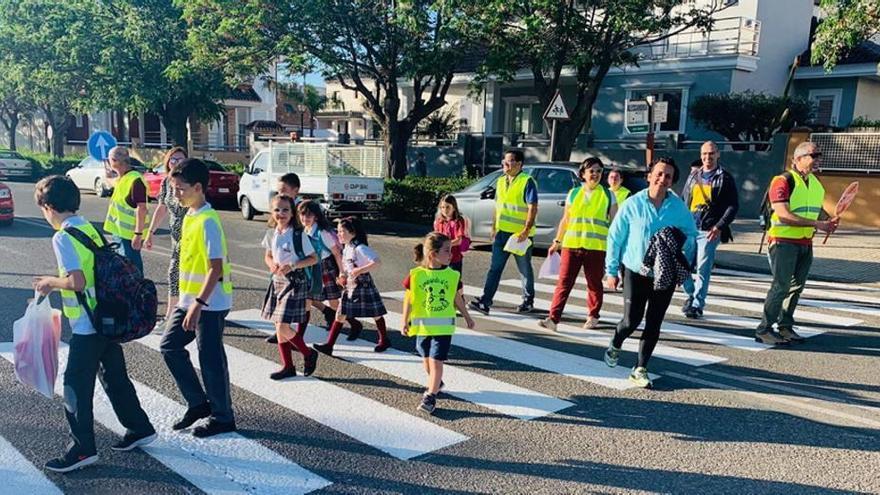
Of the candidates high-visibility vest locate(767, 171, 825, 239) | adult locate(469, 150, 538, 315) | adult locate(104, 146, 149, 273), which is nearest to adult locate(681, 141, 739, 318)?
high-visibility vest locate(767, 171, 825, 239)

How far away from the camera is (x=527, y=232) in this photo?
774 cm

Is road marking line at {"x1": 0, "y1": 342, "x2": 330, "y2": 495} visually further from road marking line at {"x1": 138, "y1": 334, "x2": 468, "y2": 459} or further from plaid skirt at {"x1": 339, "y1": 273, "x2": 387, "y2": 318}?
plaid skirt at {"x1": 339, "y1": 273, "x2": 387, "y2": 318}

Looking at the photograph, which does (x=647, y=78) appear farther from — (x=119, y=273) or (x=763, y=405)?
(x=119, y=273)

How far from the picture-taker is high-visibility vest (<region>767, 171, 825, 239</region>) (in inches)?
260

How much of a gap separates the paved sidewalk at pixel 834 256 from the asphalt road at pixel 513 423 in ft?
14.3

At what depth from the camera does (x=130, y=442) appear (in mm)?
4203

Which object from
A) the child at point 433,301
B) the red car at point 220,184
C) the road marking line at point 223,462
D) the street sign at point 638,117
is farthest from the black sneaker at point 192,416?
the red car at point 220,184

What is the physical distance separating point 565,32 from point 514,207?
9904mm

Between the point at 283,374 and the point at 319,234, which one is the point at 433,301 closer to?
the point at 283,374

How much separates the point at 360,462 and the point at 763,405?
3049 millimetres

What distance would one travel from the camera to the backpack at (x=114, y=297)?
12.6 ft

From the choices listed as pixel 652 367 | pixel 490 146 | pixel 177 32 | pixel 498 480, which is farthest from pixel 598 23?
pixel 177 32

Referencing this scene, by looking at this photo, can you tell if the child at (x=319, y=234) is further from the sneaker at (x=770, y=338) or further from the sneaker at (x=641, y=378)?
the sneaker at (x=770, y=338)

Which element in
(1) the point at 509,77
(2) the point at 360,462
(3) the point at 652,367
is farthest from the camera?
(1) the point at 509,77
